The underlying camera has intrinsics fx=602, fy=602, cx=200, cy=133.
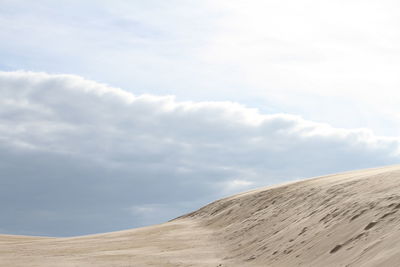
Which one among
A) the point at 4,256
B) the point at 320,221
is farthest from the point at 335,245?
the point at 4,256

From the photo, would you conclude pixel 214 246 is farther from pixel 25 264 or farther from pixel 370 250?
pixel 370 250

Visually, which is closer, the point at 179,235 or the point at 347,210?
the point at 347,210

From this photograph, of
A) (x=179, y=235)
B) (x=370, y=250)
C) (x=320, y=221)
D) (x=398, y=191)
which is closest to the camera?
(x=370, y=250)

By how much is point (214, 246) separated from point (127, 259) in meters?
4.12

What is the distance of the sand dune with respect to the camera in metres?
13.2

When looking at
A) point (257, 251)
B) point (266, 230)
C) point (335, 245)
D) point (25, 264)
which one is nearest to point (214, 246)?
point (266, 230)

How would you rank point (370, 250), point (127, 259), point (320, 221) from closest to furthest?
point (370, 250), point (320, 221), point (127, 259)

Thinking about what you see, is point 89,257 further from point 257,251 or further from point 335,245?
point 335,245

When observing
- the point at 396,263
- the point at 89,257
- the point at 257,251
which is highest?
the point at 89,257

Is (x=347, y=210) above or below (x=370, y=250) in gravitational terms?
above

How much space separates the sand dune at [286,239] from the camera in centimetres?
1323

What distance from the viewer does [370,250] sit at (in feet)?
39.3

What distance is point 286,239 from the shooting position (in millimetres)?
17359

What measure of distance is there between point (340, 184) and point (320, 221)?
5.07 metres
